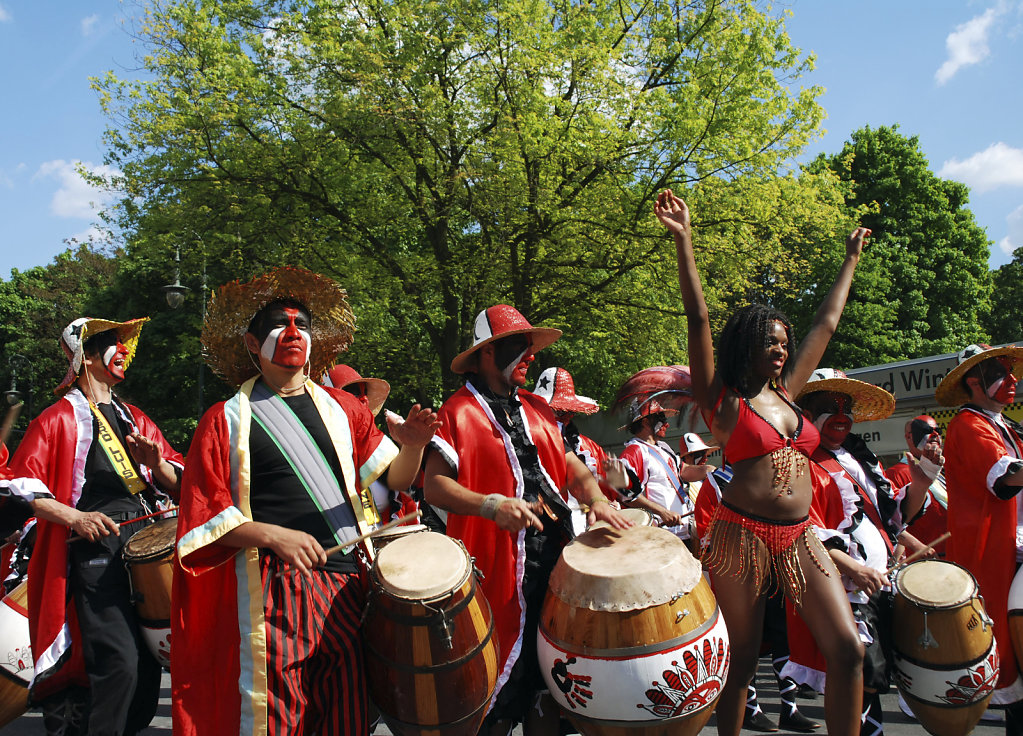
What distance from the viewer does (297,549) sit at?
2805 mm

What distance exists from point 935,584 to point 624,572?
198 centimetres

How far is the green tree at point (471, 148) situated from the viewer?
1395cm

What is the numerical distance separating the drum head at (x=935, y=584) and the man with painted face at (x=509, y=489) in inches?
63.5

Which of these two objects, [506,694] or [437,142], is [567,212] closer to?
[437,142]

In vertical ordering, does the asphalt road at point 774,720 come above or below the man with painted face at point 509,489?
below

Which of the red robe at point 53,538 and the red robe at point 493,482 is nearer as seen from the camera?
the red robe at point 493,482

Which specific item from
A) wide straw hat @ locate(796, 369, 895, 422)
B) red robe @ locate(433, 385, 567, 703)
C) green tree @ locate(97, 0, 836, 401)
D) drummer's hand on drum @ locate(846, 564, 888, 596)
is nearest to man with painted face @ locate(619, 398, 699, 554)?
wide straw hat @ locate(796, 369, 895, 422)

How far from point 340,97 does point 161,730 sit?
11034 millimetres

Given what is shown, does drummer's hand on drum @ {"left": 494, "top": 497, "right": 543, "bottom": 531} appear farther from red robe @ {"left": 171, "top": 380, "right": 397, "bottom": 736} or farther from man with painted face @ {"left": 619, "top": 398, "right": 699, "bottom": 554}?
man with painted face @ {"left": 619, "top": 398, "right": 699, "bottom": 554}

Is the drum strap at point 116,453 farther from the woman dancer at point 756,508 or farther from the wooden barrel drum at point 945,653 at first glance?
the wooden barrel drum at point 945,653

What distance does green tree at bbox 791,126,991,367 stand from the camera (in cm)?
2475

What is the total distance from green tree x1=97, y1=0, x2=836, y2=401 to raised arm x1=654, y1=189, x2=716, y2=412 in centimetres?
1008

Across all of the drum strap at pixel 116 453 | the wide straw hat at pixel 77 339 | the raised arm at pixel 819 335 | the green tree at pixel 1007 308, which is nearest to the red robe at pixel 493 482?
the raised arm at pixel 819 335

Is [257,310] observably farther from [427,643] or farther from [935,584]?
[935,584]
